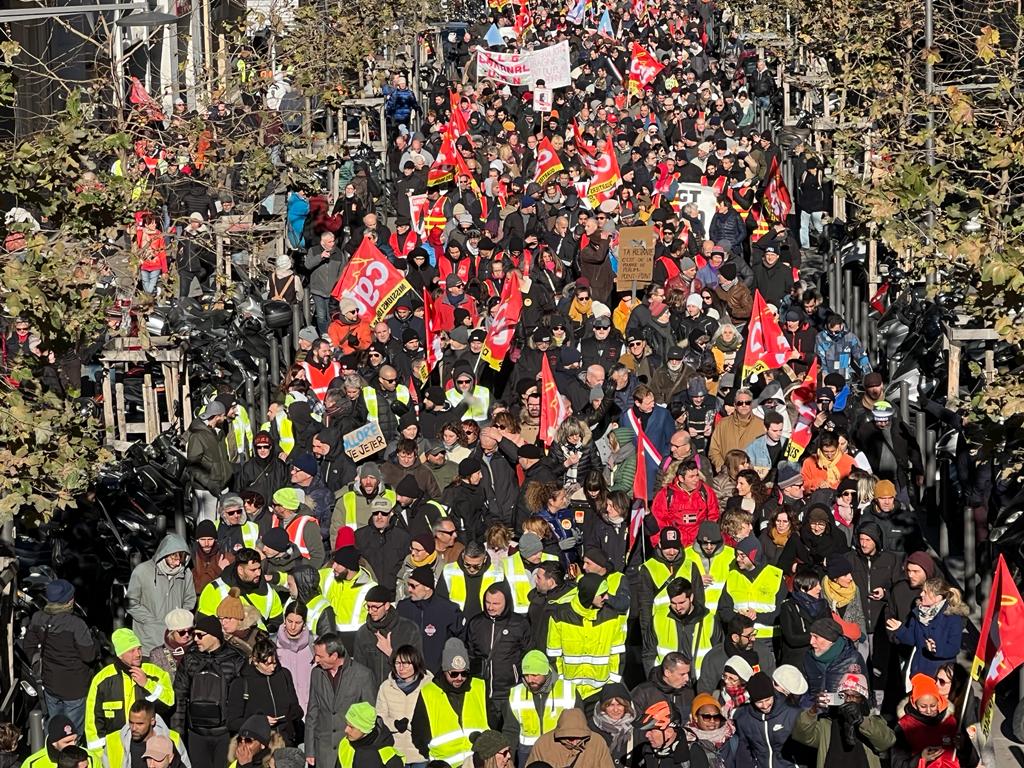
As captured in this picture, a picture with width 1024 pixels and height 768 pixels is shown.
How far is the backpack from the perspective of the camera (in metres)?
12.3

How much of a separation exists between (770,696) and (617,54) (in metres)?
26.3

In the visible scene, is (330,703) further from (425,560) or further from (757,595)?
(757,595)

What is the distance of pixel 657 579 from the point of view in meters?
13.4

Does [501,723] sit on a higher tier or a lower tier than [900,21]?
lower

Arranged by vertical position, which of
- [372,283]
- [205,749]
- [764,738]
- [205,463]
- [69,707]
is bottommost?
[69,707]

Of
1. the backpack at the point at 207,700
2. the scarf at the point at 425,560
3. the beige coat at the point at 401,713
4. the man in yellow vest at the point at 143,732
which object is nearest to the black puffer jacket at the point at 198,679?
the backpack at the point at 207,700

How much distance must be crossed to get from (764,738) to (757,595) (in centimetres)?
175

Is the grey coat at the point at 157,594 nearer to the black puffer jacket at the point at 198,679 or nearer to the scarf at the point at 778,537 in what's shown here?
the black puffer jacket at the point at 198,679

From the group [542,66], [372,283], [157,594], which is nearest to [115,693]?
[157,594]

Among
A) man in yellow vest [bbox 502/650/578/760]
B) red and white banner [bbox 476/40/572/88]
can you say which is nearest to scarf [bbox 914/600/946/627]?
man in yellow vest [bbox 502/650/578/760]

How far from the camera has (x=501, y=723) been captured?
12383 millimetres

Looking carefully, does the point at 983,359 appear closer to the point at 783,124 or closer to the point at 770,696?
the point at 770,696

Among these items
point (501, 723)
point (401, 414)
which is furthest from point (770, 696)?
point (401, 414)

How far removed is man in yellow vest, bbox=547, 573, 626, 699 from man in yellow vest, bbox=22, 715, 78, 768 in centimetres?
282
